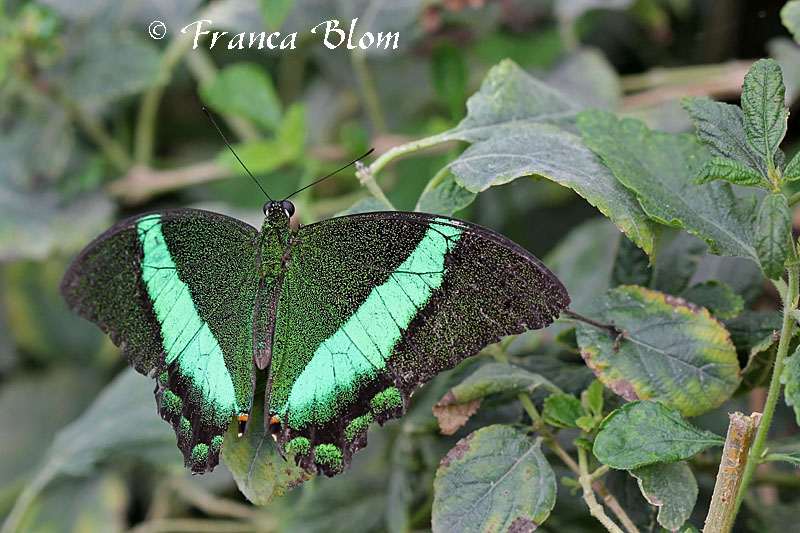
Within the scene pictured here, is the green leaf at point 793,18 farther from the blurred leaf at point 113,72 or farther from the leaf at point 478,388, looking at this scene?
the blurred leaf at point 113,72

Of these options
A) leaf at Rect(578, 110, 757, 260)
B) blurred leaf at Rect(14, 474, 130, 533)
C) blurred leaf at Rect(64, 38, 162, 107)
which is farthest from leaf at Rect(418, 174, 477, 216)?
blurred leaf at Rect(14, 474, 130, 533)

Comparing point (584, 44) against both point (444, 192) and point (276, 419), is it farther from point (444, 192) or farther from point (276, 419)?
point (276, 419)

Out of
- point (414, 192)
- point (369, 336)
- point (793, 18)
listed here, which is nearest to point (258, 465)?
point (369, 336)

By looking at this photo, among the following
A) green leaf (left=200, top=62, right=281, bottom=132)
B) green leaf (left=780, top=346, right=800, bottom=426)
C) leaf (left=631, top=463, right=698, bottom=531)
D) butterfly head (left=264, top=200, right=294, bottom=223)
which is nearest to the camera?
green leaf (left=780, top=346, right=800, bottom=426)

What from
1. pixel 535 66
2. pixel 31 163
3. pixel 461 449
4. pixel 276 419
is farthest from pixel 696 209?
pixel 31 163


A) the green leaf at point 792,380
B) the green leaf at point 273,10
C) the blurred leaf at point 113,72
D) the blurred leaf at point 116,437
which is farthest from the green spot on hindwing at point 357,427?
the blurred leaf at point 113,72

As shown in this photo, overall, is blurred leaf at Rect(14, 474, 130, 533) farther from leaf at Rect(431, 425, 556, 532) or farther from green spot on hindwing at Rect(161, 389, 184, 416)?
leaf at Rect(431, 425, 556, 532)
